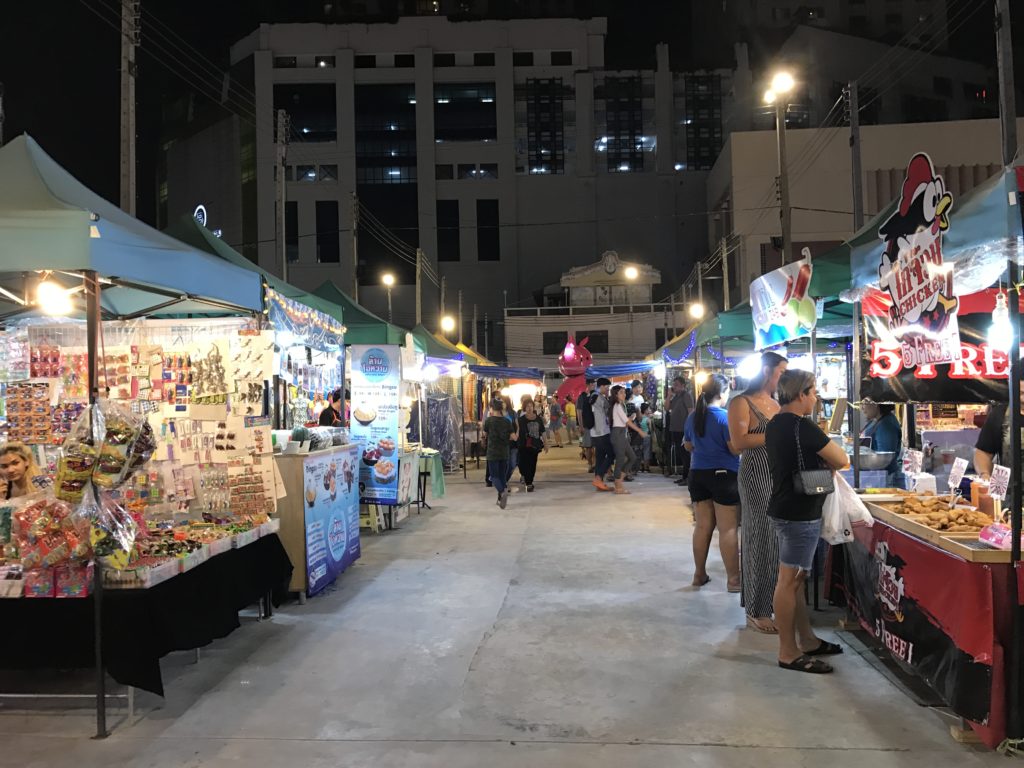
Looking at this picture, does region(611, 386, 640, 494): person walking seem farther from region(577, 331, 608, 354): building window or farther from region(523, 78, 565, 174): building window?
region(523, 78, 565, 174): building window

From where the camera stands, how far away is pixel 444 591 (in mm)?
6535

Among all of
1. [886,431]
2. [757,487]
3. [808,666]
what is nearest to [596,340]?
[886,431]

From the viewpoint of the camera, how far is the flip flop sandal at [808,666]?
4.44 meters

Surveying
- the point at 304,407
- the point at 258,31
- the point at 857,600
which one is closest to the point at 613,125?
the point at 258,31

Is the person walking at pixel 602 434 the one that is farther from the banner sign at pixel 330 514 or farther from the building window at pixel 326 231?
the building window at pixel 326 231

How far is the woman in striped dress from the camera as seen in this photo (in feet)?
16.7

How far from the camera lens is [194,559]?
447 cm

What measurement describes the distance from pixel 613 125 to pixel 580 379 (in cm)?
3144

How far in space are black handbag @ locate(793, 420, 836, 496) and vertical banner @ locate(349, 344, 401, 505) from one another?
588 cm

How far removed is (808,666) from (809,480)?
1156 mm

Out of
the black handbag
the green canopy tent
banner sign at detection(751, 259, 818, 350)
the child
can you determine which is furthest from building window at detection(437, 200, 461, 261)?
the black handbag

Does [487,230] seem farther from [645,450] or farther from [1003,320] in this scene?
[1003,320]

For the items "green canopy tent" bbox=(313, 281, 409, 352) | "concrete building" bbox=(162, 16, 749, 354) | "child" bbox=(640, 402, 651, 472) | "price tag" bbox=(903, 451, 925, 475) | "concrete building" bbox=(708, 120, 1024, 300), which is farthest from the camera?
"concrete building" bbox=(162, 16, 749, 354)

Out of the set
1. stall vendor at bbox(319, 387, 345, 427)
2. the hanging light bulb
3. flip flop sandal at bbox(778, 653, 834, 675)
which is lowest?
flip flop sandal at bbox(778, 653, 834, 675)
